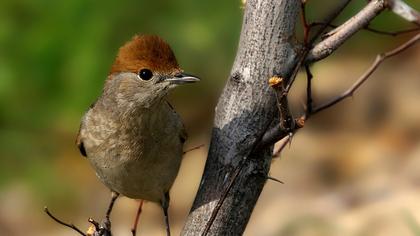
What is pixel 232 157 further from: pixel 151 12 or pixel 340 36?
pixel 151 12

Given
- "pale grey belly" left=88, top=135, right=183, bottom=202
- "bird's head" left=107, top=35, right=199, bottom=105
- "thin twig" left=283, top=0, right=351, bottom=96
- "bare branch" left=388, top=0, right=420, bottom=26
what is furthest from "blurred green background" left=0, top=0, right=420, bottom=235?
"bare branch" left=388, top=0, right=420, bottom=26

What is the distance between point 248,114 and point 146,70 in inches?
28.5

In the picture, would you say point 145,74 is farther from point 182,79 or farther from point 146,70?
point 182,79

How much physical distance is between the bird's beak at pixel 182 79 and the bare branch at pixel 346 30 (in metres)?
0.73

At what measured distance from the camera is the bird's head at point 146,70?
161 inches

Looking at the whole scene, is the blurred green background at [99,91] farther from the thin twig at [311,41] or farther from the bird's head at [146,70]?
the thin twig at [311,41]

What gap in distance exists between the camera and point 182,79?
4199 millimetres

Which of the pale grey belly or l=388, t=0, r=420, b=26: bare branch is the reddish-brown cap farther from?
l=388, t=0, r=420, b=26: bare branch

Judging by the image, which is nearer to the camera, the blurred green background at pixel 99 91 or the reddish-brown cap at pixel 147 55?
the reddish-brown cap at pixel 147 55

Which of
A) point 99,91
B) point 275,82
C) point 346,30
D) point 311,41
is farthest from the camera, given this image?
point 99,91

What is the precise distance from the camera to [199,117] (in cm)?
777

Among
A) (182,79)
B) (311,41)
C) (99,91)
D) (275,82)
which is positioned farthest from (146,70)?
(99,91)

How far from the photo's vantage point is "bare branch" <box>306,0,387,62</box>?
342 cm

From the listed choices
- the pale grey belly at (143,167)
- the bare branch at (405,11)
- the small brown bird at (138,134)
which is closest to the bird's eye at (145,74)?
the small brown bird at (138,134)
